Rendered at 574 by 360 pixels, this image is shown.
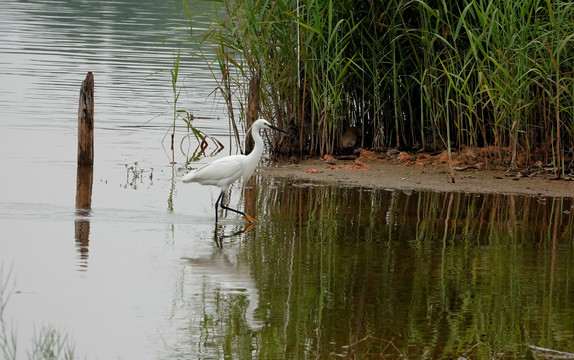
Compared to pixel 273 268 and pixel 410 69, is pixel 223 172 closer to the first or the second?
pixel 273 268

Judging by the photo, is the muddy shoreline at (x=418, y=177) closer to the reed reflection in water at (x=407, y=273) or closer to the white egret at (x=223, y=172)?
the reed reflection in water at (x=407, y=273)

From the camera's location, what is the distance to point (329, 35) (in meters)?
11.2

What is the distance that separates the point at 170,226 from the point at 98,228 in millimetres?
670

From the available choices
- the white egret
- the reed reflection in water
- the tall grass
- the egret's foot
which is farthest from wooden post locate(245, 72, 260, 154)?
the egret's foot

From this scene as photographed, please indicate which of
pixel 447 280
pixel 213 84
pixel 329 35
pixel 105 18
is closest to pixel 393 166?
pixel 329 35

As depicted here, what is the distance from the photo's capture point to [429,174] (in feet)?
37.9

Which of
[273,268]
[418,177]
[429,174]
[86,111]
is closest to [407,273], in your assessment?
[273,268]

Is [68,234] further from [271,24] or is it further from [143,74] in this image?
[143,74]

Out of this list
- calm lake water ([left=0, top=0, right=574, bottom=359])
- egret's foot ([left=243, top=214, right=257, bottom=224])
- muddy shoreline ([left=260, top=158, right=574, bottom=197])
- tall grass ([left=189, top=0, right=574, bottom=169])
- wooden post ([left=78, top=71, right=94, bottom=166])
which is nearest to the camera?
calm lake water ([left=0, top=0, right=574, bottom=359])

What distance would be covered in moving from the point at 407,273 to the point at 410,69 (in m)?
5.57

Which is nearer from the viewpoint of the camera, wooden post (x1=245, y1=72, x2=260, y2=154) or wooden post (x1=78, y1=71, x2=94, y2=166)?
wooden post (x1=78, y1=71, x2=94, y2=166)

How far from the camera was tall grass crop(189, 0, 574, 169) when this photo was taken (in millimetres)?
10414

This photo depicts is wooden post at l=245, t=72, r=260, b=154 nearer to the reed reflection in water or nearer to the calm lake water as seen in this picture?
the calm lake water

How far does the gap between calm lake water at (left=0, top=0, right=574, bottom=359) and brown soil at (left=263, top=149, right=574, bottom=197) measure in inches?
14.5
